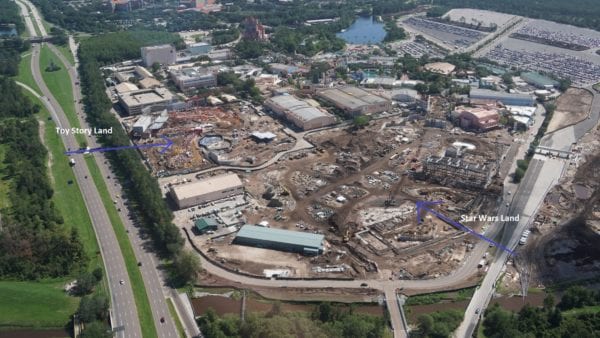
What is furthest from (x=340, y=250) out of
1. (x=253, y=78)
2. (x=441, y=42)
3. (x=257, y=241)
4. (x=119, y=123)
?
(x=441, y=42)

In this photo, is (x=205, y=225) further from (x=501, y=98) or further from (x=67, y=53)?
(x=67, y=53)

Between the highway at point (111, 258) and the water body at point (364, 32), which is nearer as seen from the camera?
the highway at point (111, 258)

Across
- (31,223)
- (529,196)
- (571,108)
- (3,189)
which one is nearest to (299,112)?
(529,196)

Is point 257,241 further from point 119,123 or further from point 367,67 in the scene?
point 367,67

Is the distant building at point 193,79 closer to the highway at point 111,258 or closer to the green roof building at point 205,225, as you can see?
the highway at point 111,258

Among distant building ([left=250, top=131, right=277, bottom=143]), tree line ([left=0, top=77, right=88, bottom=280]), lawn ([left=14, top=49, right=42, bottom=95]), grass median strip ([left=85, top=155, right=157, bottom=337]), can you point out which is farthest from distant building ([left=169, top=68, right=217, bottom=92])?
grass median strip ([left=85, top=155, right=157, bottom=337])

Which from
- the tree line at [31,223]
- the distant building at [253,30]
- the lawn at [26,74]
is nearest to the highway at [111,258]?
the tree line at [31,223]
